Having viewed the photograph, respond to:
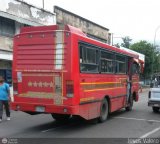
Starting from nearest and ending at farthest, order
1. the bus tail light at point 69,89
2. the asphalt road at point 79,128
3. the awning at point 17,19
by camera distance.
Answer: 1. the asphalt road at point 79,128
2. the bus tail light at point 69,89
3. the awning at point 17,19

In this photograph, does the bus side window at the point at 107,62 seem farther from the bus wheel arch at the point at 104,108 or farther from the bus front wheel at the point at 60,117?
the bus front wheel at the point at 60,117

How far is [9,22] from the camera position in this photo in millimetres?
23203

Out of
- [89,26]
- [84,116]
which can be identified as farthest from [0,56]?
[89,26]

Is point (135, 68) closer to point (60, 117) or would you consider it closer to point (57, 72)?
point (60, 117)

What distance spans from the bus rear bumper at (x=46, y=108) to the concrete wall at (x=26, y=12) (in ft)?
37.2

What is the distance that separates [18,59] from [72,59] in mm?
2059

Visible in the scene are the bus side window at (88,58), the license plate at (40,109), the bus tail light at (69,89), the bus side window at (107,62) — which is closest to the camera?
the bus tail light at (69,89)

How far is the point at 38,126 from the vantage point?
1232 cm

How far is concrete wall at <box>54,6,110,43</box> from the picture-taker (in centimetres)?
2912

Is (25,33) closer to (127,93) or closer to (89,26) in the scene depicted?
(127,93)

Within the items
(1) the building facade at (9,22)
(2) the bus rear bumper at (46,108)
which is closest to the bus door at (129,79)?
(2) the bus rear bumper at (46,108)

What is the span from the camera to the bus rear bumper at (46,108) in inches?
428

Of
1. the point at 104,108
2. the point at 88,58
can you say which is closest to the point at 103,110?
the point at 104,108

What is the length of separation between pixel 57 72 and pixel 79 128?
2211mm
